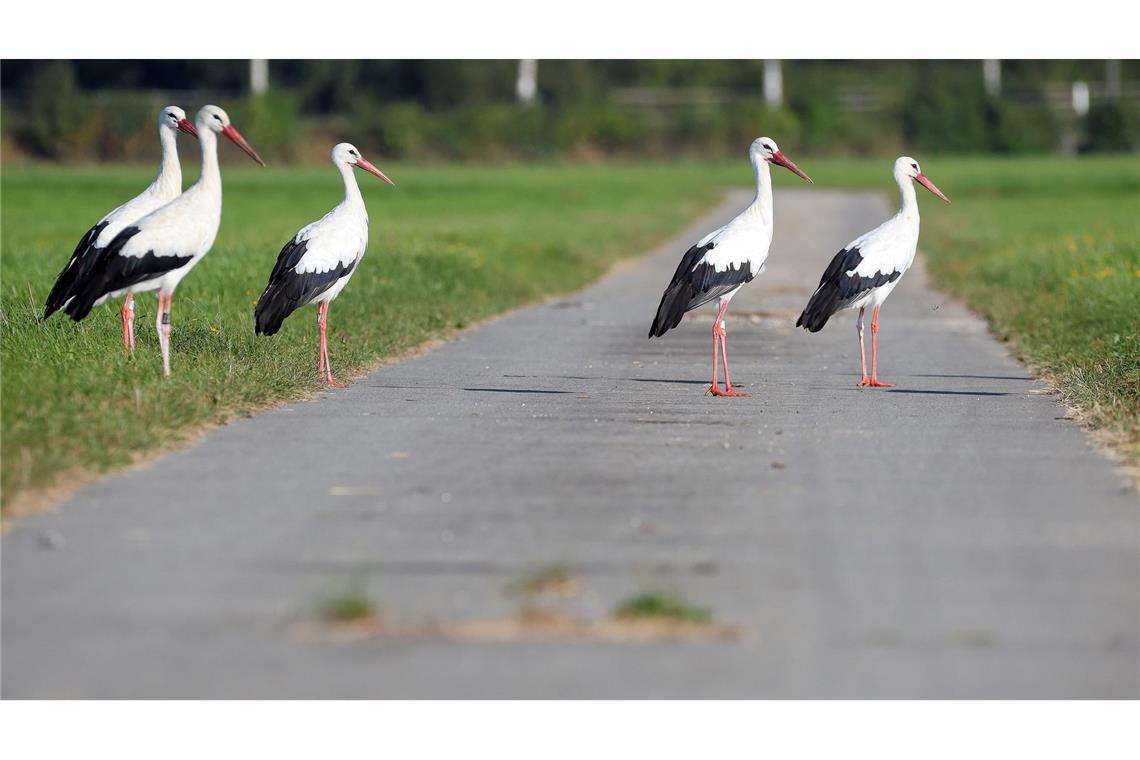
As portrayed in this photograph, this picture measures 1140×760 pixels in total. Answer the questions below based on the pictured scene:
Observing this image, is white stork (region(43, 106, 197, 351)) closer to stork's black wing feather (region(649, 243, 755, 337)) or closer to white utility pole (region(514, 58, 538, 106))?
stork's black wing feather (region(649, 243, 755, 337))

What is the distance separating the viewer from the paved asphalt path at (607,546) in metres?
5.74

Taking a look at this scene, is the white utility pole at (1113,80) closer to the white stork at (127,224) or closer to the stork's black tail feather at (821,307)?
the stork's black tail feather at (821,307)

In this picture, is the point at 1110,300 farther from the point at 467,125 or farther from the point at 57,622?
the point at 467,125

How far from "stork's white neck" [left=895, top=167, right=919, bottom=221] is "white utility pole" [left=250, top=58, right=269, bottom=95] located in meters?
74.2

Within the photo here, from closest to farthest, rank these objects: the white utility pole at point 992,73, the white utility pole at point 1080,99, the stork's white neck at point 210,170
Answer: the stork's white neck at point 210,170
the white utility pole at point 992,73
the white utility pole at point 1080,99

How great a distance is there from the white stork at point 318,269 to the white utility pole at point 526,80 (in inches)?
3256

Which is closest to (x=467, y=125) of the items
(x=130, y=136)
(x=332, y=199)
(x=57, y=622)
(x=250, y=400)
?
(x=130, y=136)

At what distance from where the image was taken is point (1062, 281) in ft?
68.6

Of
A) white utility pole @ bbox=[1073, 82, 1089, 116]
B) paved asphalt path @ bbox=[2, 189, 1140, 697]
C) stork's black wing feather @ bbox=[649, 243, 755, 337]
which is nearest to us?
paved asphalt path @ bbox=[2, 189, 1140, 697]

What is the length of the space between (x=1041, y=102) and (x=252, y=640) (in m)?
97.0

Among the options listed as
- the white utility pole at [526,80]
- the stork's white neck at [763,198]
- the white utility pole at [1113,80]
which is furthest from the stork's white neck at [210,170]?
the white utility pole at [1113,80]

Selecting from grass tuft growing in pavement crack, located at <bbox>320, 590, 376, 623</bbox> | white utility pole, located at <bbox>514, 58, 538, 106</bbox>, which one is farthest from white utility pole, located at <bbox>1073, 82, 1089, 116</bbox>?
grass tuft growing in pavement crack, located at <bbox>320, 590, 376, 623</bbox>

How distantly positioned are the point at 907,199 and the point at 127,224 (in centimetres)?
626

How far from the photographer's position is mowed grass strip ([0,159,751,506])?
9.86m
